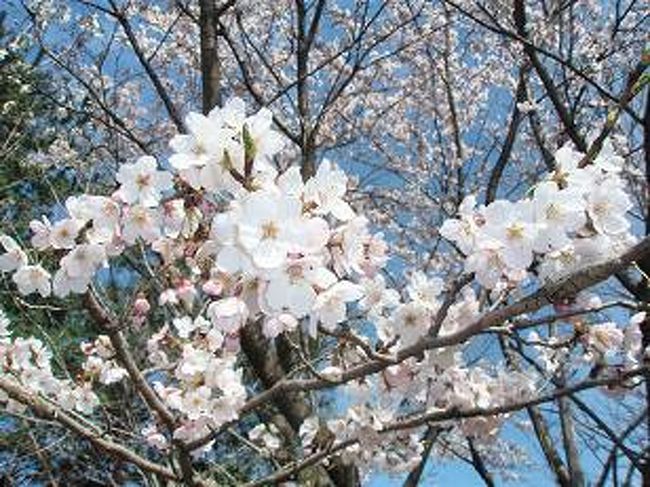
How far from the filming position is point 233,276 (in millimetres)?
1824

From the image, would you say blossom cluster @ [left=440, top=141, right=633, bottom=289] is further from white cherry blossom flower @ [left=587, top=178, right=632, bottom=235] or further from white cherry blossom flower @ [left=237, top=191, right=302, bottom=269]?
white cherry blossom flower @ [left=237, top=191, right=302, bottom=269]

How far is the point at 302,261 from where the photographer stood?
161cm

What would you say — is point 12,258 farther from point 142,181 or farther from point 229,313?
point 229,313

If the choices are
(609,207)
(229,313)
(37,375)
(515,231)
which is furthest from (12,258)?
(609,207)

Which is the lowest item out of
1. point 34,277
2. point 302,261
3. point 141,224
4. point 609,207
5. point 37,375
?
point 302,261

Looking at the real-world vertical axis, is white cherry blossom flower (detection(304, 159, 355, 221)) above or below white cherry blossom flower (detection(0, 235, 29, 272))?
below

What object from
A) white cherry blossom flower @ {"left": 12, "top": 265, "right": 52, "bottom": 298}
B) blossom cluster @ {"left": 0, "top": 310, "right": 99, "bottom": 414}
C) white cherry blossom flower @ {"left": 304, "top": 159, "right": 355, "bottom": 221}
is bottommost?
white cherry blossom flower @ {"left": 304, "top": 159, "right": 355, "bottom": 221}

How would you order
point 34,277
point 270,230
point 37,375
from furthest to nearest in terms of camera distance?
point 37,375, point 34,277, point 270,230

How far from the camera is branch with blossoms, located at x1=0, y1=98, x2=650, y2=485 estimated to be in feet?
5.45

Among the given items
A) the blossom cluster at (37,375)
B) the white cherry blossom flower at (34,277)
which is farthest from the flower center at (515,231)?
the blossom cluster at (37,375)

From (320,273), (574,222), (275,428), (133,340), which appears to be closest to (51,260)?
(320,273)

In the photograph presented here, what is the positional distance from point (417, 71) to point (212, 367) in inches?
261

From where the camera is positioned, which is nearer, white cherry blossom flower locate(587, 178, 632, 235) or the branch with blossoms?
the branch with blossoms

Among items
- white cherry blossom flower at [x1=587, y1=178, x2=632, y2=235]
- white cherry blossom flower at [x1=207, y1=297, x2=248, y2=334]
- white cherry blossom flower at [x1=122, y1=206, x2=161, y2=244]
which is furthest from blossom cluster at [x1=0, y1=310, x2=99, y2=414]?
white cherry blossom flower at [x1=587, y1=178, x2=632, y2=235]
